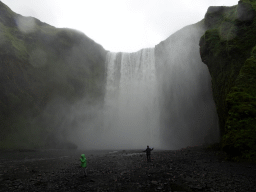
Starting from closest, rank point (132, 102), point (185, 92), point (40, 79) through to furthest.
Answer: point (185, 92)
point (40, 79)
point (132, 102)

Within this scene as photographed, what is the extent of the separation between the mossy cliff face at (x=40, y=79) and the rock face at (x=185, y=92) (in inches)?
840

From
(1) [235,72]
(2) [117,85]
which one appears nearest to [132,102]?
(2) [117,85]

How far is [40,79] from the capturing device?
136ft

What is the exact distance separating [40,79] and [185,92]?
1408 inches

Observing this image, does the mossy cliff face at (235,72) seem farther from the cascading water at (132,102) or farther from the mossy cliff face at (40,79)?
the mossy cliff face at (40,79)

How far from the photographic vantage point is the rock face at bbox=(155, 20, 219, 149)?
33.2m

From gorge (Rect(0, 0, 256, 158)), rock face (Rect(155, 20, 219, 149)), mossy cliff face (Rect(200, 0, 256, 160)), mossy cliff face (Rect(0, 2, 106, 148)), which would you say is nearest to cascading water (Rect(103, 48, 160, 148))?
gorge (Rect(0, 0, 256, 158))

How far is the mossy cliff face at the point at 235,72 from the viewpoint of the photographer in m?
12.1

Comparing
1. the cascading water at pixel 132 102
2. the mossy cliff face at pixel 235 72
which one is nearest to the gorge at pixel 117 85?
the mossy cliff face at pixel 235 72

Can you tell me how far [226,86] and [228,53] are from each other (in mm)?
4170

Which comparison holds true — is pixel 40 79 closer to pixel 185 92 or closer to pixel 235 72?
pixel 185 92

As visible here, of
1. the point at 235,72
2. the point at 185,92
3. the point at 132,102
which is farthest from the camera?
Answer: the point at 132,102

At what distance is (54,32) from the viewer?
4947 cm

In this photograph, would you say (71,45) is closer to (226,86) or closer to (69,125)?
(69,125)
